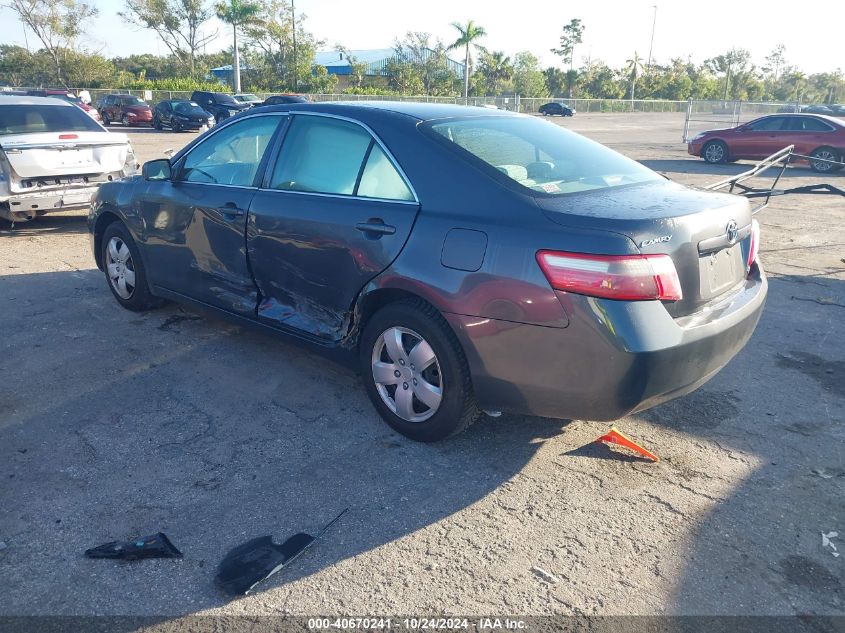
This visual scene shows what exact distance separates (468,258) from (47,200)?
22.4 feet

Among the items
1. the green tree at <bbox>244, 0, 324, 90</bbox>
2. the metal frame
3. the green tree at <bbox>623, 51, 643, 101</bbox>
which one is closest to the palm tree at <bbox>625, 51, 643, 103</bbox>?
the green tree at <bbox>623, 51, 643, 101</bbox>

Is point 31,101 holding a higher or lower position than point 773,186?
higher

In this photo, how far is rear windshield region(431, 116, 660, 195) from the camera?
352 centimetres

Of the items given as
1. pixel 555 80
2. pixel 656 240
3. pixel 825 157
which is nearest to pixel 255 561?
pixel 656 240

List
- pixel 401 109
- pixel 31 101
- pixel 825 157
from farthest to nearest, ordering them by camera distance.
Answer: pixel 825 157 → pixel 31 101 → pixel 401 109

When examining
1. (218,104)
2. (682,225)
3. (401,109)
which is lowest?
(682,225)

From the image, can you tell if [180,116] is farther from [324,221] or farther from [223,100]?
[324,221]

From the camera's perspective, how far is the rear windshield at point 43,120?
8.52m

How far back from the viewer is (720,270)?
3.38 metres

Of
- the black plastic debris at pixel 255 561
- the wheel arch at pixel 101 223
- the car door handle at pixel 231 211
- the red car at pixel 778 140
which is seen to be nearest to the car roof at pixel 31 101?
the wheel arch at pixel 101 223

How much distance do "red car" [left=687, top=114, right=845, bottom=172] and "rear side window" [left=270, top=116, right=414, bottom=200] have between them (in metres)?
16.5

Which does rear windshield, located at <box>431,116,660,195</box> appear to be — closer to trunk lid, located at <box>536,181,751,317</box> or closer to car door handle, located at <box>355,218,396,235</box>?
trunk lid, located at <box>536,181,751,317</box>

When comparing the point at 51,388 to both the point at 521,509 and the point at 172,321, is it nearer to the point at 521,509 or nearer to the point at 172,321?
the point at 172,321

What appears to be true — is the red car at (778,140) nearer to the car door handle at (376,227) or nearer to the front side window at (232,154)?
the front side window at (232,154)
